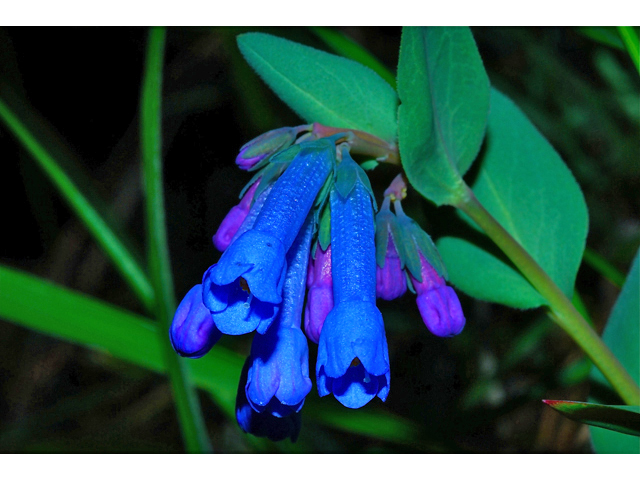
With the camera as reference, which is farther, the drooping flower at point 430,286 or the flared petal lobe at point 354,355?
the drooping flower at point 430,286

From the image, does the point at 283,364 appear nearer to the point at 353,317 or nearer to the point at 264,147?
the point at 353,317

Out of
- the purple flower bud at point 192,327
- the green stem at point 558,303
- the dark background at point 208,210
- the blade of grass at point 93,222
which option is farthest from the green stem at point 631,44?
the blade of grass at point 93,222

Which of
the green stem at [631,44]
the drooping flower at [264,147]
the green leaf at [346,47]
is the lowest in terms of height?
the green leaf at [346,47]

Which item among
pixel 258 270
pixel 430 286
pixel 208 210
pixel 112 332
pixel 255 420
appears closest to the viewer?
pixel 258 270

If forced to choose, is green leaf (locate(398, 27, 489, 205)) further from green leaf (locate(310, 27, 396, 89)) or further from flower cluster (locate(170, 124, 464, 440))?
green leaf (locate(310, 27, 396, 89))

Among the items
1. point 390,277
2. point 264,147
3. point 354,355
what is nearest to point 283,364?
point 354,355

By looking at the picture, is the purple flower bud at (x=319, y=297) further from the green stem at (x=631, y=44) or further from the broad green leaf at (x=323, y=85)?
the green stem at (x=631, y=44)

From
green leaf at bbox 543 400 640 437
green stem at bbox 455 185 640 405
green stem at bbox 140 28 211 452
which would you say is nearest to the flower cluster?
green stem at bbox 455 185 640 405
